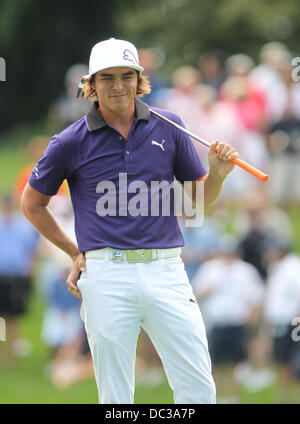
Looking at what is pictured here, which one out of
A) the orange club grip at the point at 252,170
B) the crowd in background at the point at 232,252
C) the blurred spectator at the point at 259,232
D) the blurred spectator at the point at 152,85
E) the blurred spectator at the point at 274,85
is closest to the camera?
the orange club grip at the point at 252,170

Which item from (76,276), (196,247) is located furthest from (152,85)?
(76,276)

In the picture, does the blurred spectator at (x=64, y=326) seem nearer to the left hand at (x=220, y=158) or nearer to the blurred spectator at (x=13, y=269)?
the blurred spectator at (x=13, y=269)

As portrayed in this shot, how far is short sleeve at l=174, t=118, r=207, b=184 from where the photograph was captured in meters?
4.79

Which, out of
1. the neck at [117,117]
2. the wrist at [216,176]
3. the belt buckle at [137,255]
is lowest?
the belt buckle at [137,255]

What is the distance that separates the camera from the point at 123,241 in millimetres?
4586

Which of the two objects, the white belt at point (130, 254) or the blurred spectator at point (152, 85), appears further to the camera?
the blurred spectator at point (152, 85)

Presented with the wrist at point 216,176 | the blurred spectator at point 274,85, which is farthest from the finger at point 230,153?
the blurred spectator at point 274,85

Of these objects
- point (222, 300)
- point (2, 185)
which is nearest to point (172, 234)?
point (222, 300)

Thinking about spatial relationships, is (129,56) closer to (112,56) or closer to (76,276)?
(112,56)

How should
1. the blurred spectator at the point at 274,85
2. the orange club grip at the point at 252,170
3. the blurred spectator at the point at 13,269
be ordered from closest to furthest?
the orange club grip at the point at 252,170 → the blurred spectator at the point at 13,269 → the blurred spectator at the point at 274,85

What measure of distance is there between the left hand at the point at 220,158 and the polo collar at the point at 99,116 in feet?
1.33

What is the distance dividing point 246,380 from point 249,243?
1.57 m

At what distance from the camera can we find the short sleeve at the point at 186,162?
4789 mm

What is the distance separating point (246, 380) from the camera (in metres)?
10.2
